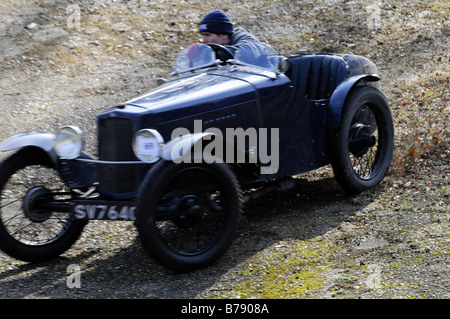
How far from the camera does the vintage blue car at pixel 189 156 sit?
436 cm

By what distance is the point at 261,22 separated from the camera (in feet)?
37.1

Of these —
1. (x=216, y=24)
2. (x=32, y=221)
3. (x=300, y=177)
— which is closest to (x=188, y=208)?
(x=32, y=221)

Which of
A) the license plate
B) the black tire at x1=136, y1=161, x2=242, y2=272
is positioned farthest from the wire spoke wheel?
the black tire at x1=136, y1=161, x2=242, y2=272

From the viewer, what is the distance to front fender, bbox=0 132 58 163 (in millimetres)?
4762

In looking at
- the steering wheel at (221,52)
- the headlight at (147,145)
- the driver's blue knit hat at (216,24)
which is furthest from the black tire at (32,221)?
the driver's blue knit hat at (216,24)

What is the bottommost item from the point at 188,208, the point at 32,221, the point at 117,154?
the point at 32,221

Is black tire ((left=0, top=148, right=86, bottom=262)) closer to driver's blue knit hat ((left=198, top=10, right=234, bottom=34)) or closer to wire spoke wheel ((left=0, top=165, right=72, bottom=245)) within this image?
wire spoke wheel ((left=0, top=165, right=72, bottom=245))

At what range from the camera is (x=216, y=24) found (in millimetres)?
5902

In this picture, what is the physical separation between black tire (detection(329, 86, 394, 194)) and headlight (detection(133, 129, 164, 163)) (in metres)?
1.90

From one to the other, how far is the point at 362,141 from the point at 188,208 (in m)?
2.21

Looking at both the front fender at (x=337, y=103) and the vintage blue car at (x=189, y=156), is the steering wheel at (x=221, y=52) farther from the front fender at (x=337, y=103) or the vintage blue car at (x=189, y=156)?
the front fender at (x=337, y=103)

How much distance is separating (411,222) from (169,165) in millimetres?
2112

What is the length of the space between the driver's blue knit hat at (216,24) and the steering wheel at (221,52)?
0.27 meters

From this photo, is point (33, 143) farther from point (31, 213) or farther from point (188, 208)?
point (188, 208)
